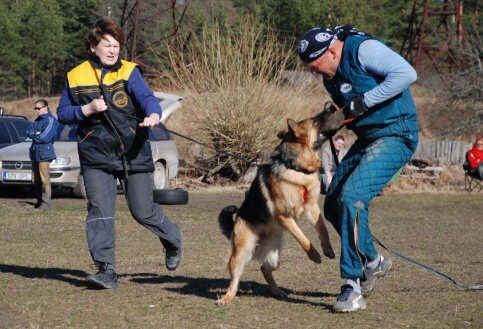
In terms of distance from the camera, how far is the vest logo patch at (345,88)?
183 inches

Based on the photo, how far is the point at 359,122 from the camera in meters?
4.71

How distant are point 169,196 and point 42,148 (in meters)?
2.52

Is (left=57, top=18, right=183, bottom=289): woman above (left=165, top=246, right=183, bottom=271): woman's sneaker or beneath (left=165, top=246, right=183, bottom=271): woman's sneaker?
above

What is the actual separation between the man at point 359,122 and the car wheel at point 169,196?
8135 mm

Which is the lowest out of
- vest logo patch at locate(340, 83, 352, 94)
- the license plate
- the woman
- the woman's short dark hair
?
the license plate

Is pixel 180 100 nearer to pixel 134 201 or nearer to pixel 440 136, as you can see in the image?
pixel 134 201

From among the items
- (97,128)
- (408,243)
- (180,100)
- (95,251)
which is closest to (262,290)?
(95,251)

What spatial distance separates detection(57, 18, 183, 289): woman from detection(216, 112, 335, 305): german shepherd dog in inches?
31.9

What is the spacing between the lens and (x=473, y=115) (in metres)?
28.4

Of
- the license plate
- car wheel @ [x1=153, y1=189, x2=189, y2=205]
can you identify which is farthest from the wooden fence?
the license plate

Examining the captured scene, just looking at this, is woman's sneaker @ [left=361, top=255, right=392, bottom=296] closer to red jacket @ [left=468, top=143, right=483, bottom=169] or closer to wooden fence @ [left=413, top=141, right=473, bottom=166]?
red jacket @ [left=468, top=143, right=483, bottom=169]

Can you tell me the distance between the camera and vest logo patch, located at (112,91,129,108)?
5.33 meters

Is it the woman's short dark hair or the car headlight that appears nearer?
the woman's short dark hair

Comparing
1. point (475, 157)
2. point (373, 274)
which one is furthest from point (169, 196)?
point (475, 157)
